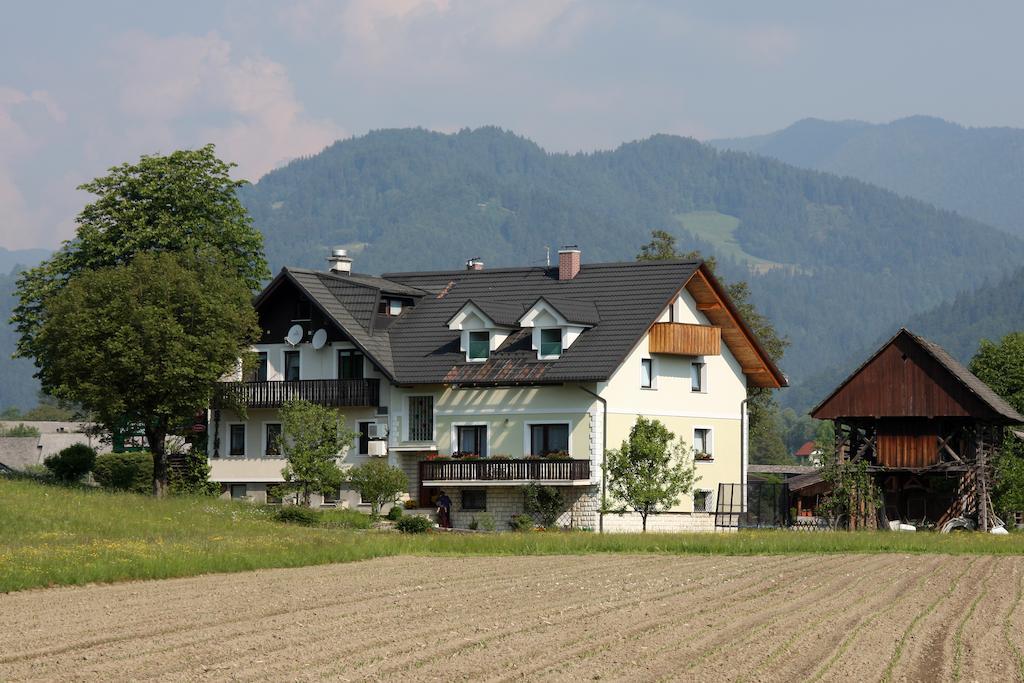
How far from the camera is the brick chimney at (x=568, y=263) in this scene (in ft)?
222

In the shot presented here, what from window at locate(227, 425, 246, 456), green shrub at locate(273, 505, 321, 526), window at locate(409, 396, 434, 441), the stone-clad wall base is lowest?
the stone-clad wall base

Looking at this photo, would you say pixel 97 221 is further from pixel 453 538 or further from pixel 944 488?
pixel 944 488

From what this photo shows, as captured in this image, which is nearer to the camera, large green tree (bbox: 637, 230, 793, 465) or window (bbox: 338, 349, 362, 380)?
window (bbox: 338, 349, 362, 380)

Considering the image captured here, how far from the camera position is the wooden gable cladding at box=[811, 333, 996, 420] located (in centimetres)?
6525

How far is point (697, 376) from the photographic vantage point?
6744cm

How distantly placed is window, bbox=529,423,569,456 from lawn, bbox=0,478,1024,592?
1170 cm

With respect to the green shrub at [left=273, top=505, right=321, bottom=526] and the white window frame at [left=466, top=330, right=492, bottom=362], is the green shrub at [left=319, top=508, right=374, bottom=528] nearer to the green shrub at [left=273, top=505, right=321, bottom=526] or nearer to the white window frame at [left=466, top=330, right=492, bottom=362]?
the green shrub at [left=273, top=505, right=321, bottom=526]

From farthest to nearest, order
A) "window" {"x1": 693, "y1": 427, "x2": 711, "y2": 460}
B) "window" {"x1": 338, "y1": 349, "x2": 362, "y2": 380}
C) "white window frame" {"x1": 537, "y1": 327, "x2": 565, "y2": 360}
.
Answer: "window" {"x1": 338, "y1": 349, "x2": 362, "y2": 380}, "window" {"x1": 693, "y1": 427, "x2": 711, "y2": 460}, "white window frame" {"x1": 537, "y1": 327, "x2": 565, "y2": 360}

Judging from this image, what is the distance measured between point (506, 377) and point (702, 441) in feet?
31.0

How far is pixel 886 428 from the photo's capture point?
67625 millimetres

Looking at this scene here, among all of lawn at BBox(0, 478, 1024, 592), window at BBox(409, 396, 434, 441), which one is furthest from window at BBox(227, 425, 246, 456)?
lawn at BBox(0, 478, 1024, 592)

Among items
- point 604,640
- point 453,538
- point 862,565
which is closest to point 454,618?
point 604,640

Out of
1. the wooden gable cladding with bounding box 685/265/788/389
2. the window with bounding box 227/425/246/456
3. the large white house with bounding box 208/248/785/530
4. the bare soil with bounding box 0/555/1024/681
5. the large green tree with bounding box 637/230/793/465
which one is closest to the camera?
the bare soil with bounding box 0/555/1024/681

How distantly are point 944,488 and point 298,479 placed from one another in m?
28.8
